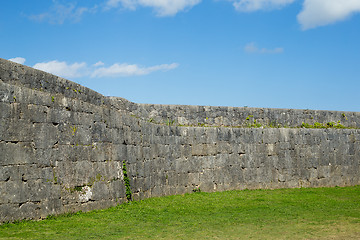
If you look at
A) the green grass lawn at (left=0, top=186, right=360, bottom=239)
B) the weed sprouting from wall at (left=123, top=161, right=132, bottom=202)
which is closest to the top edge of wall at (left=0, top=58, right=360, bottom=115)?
the weed sprouting from wall at (left=123, top=161, right=132, bottom=202)

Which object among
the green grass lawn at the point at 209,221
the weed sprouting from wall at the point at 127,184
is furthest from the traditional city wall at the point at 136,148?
the green grass lawn at the point at 209,221

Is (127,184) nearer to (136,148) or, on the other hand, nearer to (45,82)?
(136,148)

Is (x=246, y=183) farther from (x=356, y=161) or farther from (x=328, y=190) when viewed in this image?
(x=356, y=161)

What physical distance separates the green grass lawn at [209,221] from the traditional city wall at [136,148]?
2.10 feet

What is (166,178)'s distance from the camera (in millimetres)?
16000

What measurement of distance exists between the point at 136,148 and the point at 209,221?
14.3 feet

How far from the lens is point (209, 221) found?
10.6 metres

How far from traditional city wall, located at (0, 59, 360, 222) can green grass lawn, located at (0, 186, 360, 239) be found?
2.10ft

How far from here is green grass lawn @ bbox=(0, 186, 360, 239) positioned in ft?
29.2

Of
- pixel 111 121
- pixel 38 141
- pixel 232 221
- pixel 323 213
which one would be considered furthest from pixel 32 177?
pixel 323 213

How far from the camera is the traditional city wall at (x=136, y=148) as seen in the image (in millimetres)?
9766

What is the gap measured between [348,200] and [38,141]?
10.1m

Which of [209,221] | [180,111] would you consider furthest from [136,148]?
[209,221]

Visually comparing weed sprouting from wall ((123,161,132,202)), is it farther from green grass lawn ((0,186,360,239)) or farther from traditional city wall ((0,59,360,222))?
green grass lawn ((0,186,360,239))
